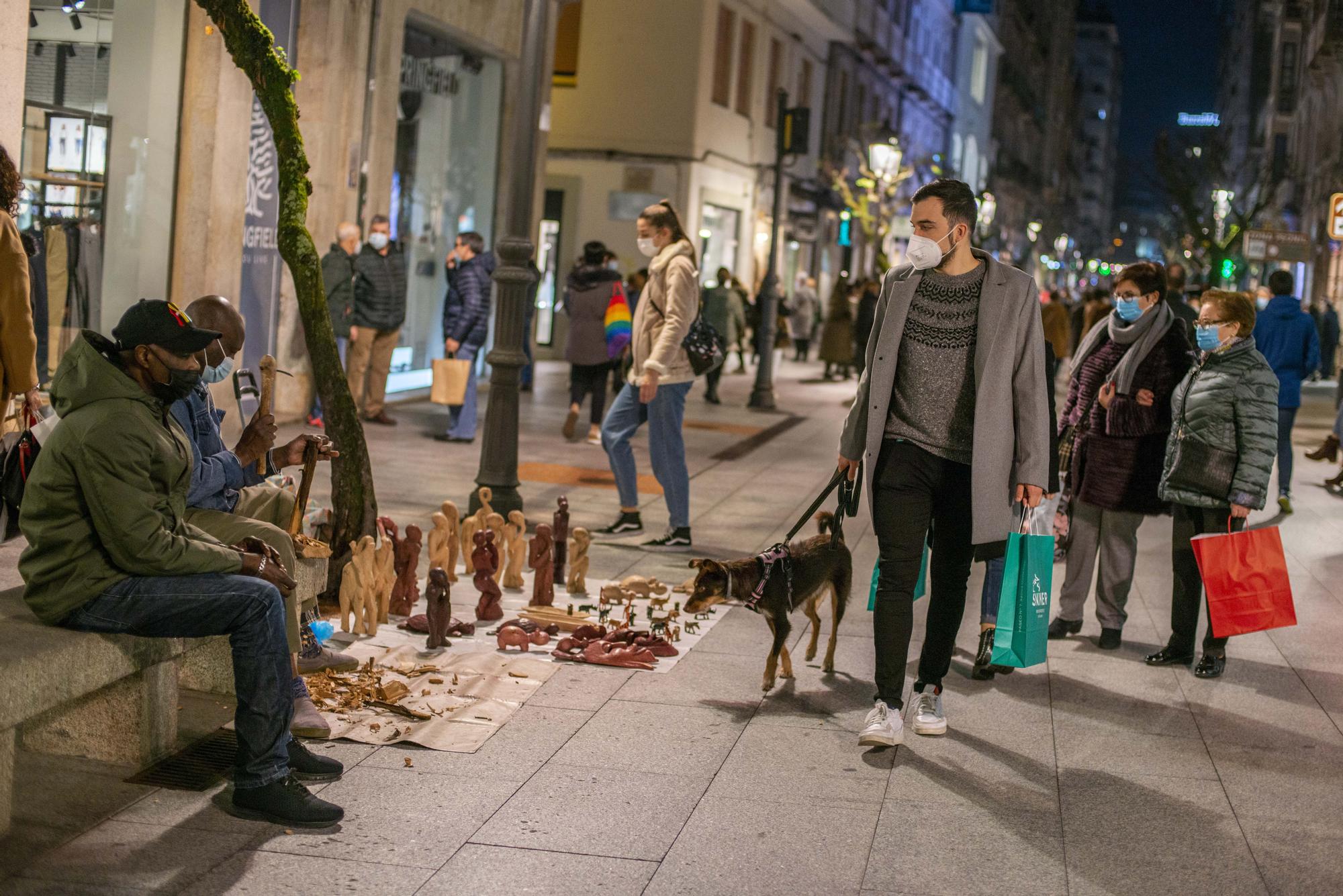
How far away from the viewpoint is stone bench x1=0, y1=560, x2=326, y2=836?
4457 millimetres

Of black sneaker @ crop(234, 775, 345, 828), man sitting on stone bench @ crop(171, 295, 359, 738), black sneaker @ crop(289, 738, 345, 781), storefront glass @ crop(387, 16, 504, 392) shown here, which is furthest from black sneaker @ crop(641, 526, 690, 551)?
storefront glass @ crop(387, 16, 504, 392)

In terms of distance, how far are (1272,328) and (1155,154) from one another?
161ft

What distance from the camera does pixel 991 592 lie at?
7.13 metres

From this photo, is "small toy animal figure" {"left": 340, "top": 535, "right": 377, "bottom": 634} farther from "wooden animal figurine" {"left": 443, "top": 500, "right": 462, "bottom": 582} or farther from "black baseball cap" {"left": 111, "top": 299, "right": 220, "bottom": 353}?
"black baseball cap" {"left": 111, "top": 299, "right": 220, "bottom": 353}

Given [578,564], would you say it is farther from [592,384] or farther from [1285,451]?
[1285,451]

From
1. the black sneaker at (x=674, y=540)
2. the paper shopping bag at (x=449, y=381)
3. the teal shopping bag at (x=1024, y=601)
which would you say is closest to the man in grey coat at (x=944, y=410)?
the teal shopping bag at (x=1024, y=601)

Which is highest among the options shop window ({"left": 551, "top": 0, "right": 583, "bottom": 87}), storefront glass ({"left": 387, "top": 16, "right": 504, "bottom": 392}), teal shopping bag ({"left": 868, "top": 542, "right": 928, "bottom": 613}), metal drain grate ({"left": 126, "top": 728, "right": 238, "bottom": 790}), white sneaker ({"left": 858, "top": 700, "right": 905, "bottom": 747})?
shop window ({"left": 551, "top": 0, "right": 583, "bottom": 87})

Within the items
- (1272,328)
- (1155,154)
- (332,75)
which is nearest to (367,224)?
(332,75)

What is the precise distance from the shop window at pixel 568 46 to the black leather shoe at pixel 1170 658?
23.2 metres

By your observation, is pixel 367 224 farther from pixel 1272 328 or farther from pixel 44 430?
pixel 44 430

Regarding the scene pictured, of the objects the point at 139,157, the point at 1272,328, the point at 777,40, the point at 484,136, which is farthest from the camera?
the point at 777,40

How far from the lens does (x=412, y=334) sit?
19.6 metres

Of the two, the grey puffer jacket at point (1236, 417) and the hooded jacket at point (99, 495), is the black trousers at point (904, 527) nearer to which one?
the grey puffer jacket at point (1236, 417)

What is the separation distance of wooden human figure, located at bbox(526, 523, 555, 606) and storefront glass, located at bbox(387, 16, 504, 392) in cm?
1030
